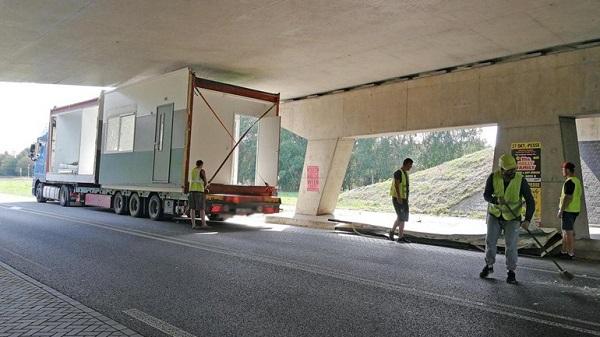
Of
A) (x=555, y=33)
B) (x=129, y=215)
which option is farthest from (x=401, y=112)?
(x=129, y=215)

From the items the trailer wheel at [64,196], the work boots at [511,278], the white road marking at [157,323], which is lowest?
the white road marking at [157,323]

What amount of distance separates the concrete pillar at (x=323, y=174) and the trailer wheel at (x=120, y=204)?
19.8 ft

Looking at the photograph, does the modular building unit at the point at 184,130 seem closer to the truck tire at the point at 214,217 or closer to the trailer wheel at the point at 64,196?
the truck tire at the point at 214,217

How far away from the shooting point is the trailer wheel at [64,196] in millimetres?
19188

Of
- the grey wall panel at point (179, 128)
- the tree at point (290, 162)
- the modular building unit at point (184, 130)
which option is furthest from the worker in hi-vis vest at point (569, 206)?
the tree at point (290, 162)

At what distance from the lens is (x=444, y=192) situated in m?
25.1

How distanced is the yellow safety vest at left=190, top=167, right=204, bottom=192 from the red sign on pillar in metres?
5.93

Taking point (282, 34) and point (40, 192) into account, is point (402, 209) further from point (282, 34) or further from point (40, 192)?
point (40, 192)

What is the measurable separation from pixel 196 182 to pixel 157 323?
793 cm

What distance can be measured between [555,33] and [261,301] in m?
8.60

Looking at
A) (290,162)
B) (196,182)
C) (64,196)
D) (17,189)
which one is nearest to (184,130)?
(196,182)

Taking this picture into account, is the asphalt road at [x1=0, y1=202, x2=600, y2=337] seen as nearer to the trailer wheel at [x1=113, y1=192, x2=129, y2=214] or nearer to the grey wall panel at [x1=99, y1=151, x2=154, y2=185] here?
the grey wall panel at [x1=99, y1=151, x2=154, y2=185]

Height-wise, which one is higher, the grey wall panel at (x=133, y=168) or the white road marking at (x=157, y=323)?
the grey wall panel at (x=133, y=168)

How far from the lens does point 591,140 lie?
689 inches
